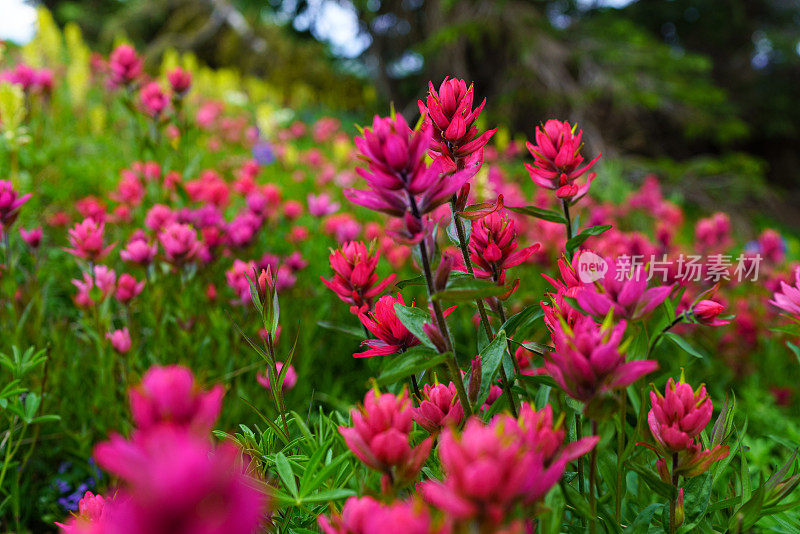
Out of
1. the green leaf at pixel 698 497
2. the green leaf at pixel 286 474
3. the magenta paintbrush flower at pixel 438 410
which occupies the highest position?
the magenta paintbrush flower at pixel 438 410

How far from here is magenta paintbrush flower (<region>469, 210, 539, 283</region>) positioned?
800 millimetres

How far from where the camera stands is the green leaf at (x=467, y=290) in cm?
59

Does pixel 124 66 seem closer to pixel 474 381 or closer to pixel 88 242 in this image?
pixel 88 242

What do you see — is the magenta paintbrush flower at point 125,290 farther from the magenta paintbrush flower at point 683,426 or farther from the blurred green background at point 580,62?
the blurred green background at point 580,62

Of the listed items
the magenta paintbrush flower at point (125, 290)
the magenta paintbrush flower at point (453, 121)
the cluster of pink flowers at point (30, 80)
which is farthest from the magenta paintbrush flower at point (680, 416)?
the cluster of pink flowers at point (30, 80)

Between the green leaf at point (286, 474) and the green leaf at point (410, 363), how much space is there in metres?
0.17

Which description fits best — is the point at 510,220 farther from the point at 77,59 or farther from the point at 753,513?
the point at 77,59

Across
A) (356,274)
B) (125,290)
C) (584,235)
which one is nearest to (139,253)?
(125,290)

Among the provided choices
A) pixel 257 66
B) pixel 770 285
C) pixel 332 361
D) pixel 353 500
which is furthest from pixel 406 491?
pixel 257 66

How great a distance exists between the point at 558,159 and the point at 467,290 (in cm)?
40

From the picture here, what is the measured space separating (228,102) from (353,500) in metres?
7.03

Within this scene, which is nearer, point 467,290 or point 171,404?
point 171,404

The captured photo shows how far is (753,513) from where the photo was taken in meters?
0.69

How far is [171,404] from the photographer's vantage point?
385mm
